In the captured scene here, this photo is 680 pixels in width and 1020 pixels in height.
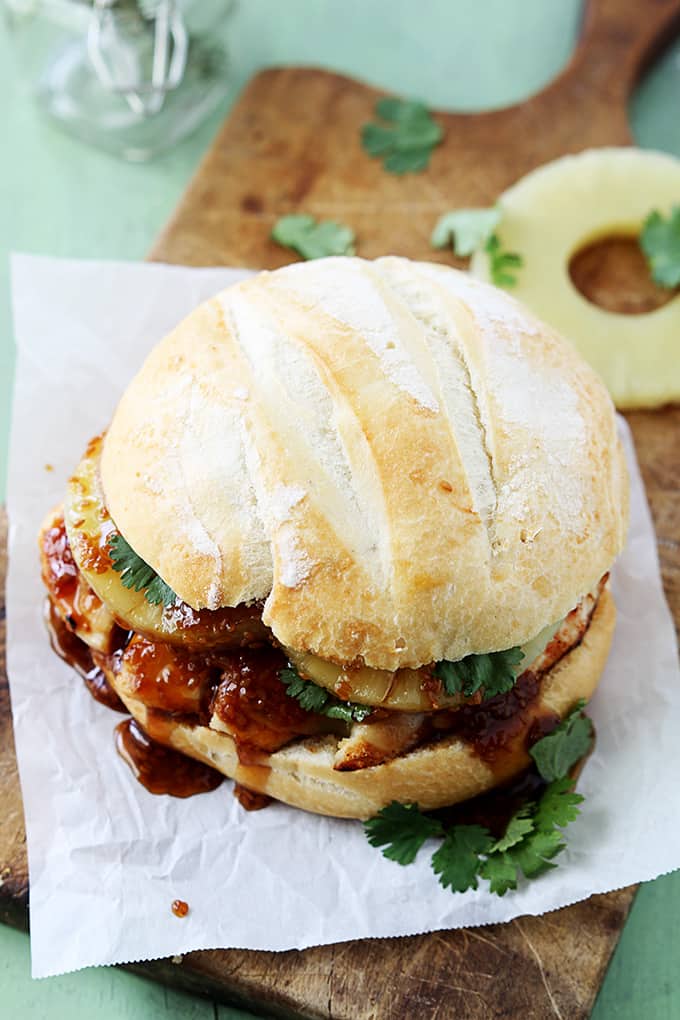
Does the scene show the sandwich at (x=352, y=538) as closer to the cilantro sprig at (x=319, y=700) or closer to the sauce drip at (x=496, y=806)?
the cilantro sprig at (x=319, y=700)

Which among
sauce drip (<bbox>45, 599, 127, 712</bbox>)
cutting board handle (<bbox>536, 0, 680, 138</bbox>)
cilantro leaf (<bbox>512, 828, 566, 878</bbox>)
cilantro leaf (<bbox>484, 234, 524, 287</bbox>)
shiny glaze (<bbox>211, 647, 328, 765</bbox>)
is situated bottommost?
cilantro leaf (<bbox>512, 828, 566, 878</bbox>)

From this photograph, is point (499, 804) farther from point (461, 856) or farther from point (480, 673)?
point (480, 673)

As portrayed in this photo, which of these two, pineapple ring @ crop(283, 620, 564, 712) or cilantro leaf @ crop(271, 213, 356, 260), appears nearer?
Answer: pineapple ring @ crop(283, 620, 564, 712)

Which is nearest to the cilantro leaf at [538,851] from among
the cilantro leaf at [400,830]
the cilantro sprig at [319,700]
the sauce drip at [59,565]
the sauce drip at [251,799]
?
the cilantro leaf at [400,830]

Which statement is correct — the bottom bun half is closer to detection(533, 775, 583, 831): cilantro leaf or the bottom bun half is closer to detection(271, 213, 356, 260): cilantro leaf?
detection(533, 775, 583, 831): cilantro leaf

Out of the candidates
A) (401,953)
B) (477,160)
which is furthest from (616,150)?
(401,953)

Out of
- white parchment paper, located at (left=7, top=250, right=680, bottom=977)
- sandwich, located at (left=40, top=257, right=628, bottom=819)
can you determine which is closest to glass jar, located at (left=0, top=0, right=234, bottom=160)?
white parchment paper, located at (left=7, top=250, right=680, bottom=977)
